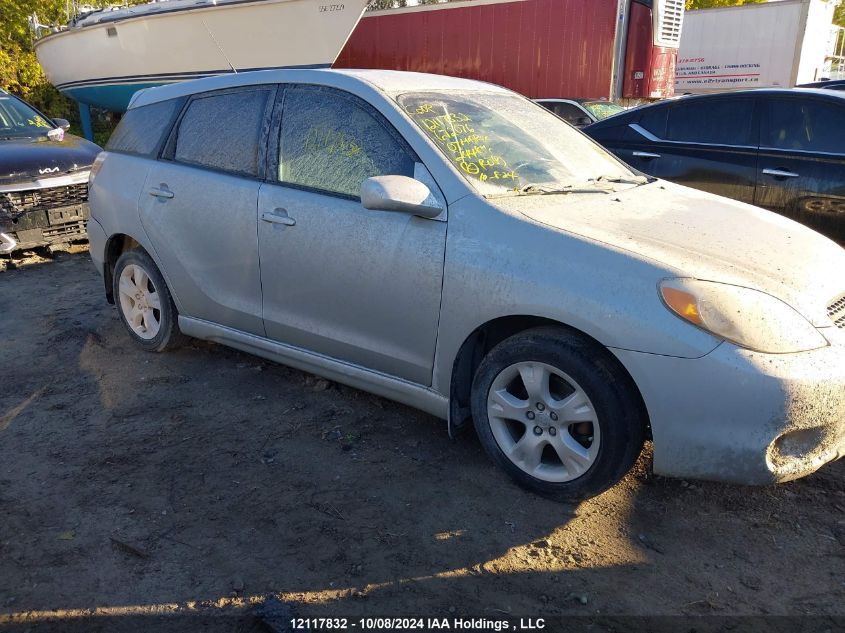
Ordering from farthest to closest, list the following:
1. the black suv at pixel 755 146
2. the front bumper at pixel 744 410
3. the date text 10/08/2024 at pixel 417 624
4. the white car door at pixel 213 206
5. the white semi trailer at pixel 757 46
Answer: the white semi trailer at pixel 757 46
the black suv at pixel 755 146
the white car door at pixel 213 206
the front bumper at pixel 744 410
the date text 10/08/2024 at pixel 417 624

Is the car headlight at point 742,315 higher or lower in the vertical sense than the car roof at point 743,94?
lower

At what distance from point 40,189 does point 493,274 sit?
5.60 meters

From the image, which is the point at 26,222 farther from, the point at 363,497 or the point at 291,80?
the point at 363,497

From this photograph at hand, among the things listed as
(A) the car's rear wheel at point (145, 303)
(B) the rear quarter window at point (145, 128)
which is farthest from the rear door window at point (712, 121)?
(A) the car's rear wheel at point (145, 303)

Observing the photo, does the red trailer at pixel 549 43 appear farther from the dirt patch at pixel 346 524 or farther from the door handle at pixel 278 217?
the dirt patch at pixel 346 524

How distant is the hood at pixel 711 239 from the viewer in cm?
271

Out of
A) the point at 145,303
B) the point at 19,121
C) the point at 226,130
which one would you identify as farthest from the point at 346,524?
the point at 19,121

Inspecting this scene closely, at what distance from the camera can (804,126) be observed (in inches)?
220

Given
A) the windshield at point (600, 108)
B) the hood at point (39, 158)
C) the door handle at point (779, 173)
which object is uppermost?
the windshield at point (600, 108)

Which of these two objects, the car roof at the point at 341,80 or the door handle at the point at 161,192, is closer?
the car roof at the point at 341,80

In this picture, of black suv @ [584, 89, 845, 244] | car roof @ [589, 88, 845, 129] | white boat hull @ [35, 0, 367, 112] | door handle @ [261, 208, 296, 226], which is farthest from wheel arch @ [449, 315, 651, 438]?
white boat hull @ [35, 0, 367, 112]

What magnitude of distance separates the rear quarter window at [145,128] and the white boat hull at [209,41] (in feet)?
26.5

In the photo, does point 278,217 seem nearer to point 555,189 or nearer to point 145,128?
point 555,189

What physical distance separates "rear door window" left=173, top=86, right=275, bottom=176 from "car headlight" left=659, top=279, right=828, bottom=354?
2286mm
